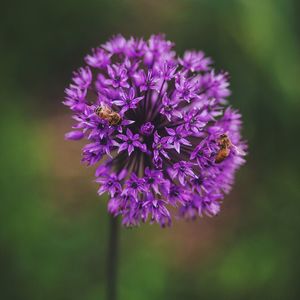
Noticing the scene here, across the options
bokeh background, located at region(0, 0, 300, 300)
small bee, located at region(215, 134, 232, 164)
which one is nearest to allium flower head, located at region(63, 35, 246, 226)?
small bee, located at region(215, 134, 232, 164)

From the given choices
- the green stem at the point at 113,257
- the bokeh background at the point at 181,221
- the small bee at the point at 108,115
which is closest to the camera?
the small bee at the point at 108,115

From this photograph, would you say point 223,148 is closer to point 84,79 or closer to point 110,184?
point 110,184

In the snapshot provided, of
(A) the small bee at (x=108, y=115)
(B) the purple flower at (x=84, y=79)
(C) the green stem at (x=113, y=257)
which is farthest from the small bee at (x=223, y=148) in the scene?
(B) the purple flower at (x=84, y=79)

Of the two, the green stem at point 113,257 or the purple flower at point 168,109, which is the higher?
the purple flower at point 168,109

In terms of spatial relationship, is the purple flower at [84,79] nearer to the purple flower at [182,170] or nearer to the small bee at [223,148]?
the purple flower at [182,170]

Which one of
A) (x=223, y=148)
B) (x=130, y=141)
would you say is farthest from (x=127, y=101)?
(x=223, y=148)
